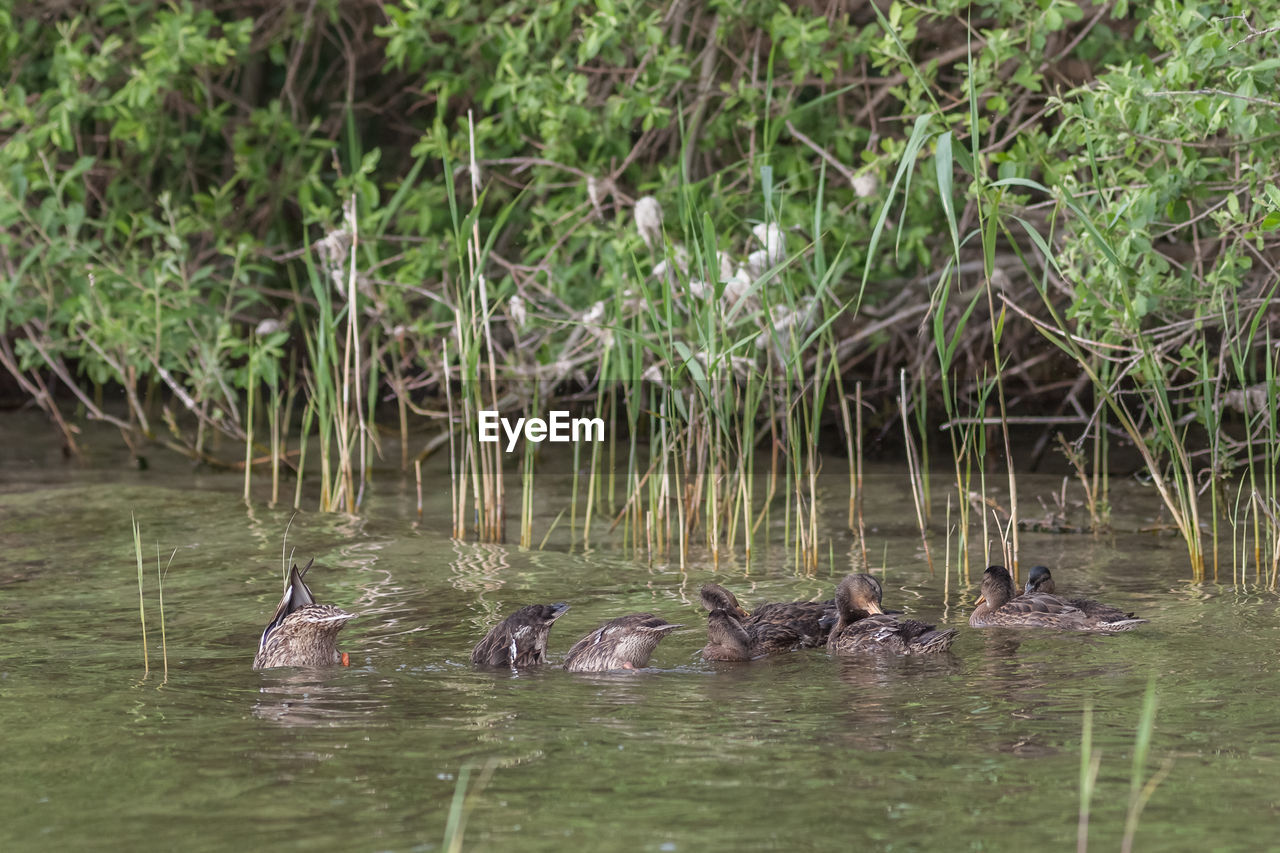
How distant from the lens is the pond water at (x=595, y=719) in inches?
137

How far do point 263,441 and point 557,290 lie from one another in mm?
2944

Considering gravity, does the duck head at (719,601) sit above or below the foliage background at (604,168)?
below

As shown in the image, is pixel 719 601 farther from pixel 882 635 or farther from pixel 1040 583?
pixel 1040 583

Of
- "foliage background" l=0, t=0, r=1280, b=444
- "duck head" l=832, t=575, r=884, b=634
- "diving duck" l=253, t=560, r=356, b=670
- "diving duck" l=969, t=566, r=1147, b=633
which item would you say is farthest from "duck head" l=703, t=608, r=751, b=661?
"foliage background" l=0, t=0, r=1280, b=444

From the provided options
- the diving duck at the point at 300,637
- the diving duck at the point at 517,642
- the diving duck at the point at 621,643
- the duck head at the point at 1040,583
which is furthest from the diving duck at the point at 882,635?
the diving duck at the point at 300,637

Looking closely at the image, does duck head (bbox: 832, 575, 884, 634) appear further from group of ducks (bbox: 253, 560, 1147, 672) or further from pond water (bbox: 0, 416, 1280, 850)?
pond water (bbox: 0, 416, 1280, 850)

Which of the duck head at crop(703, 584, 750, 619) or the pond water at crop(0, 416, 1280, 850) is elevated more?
the duck head at crop(703, 584, 750, 619)

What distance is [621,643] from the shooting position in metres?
5.18

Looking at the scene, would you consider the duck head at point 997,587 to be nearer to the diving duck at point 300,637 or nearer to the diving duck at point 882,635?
the diving duck at point 882,635

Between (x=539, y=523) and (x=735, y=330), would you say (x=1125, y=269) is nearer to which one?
(x=735, y=330)

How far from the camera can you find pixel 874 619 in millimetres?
5383

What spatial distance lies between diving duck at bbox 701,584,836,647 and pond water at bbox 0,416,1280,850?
0.15m

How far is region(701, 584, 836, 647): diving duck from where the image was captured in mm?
5570

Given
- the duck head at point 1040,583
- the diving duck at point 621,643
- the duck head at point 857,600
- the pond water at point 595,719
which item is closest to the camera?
the pond water at point 595,719
